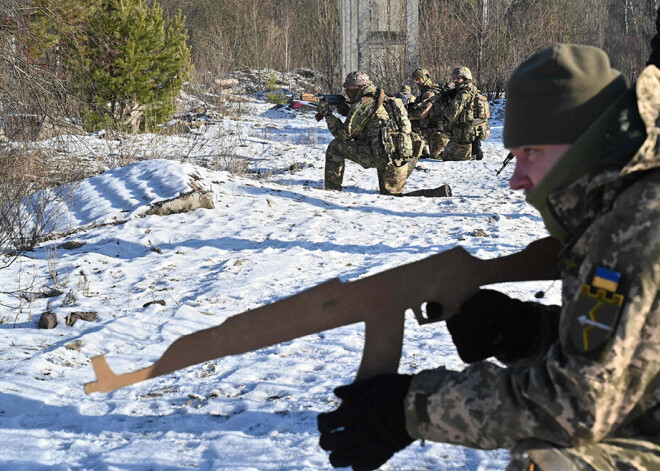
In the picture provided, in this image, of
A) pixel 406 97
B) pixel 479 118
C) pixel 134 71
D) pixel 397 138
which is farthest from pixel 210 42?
pixel 397 138

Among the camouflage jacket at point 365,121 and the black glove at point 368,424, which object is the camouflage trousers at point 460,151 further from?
the black glove at point 368,424

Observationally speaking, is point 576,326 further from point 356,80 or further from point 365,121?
point 356,80

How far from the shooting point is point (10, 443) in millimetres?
2510

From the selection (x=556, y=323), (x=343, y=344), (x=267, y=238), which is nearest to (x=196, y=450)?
(x=343, y=344)

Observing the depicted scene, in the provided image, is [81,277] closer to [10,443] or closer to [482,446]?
[10,443]

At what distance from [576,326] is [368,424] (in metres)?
0.46

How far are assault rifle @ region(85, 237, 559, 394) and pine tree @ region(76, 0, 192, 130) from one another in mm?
9792

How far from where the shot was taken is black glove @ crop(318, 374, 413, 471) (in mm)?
1304

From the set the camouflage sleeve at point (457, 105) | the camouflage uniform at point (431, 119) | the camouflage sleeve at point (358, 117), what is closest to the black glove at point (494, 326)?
the camouflage sleeve at point (358, 117)

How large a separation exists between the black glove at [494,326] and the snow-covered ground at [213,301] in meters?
0.42

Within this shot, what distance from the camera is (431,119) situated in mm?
11039

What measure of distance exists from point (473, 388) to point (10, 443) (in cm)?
204

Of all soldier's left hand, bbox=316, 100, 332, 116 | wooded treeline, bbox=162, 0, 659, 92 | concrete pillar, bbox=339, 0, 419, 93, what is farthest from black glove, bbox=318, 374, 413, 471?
concrete pillar, bbox=339, 0, 419, 93

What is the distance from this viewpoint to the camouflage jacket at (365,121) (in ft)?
26.5
